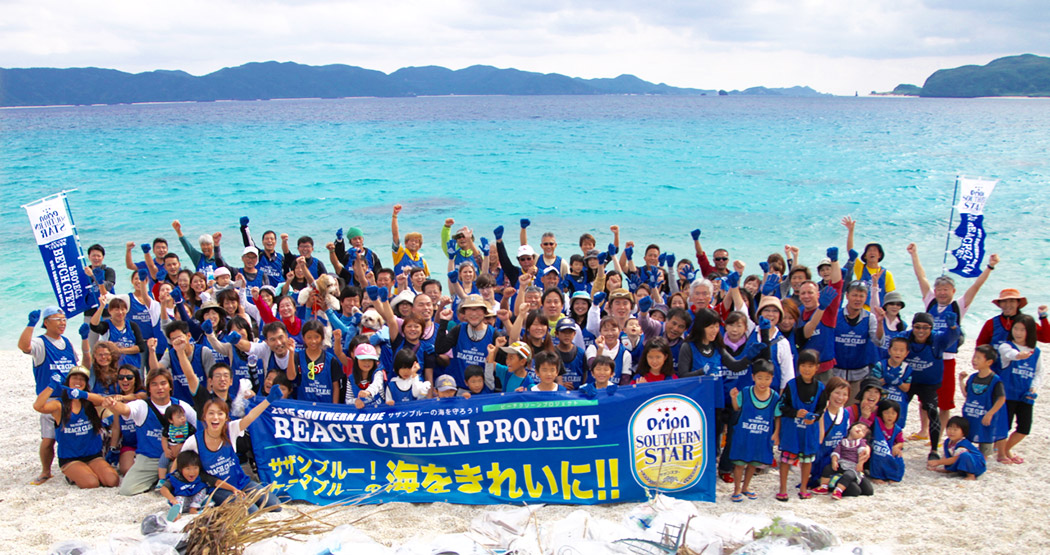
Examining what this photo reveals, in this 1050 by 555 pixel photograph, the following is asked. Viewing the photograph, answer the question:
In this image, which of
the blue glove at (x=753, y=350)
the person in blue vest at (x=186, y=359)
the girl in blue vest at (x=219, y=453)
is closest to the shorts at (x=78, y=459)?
the person in blue vest at (x=186, y=359)

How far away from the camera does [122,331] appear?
7.70 meters

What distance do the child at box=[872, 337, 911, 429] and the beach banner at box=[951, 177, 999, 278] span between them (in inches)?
127

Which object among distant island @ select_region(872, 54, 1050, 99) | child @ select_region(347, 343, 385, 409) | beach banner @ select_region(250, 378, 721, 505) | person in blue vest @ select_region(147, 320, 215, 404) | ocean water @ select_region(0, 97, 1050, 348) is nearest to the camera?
beach banner @ select_region(250, 378, 721, 505)

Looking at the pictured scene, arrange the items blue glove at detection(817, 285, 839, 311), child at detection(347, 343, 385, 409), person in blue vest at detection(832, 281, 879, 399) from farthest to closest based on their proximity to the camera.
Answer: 1. blue glove at detection(817, 285, 839, 311)
2. person in blue vest at detection(832, 281, 879, 399)
3. child at detection(347, 343, 385, 409)

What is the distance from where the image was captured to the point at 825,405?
6.16m

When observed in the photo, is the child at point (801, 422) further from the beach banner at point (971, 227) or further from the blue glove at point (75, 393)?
the blue glove at point (75, 393)

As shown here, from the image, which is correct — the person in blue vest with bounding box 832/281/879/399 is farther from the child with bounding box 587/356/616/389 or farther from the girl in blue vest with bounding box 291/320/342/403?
A: the girl in blue vest with bounding box 291/320/342/403

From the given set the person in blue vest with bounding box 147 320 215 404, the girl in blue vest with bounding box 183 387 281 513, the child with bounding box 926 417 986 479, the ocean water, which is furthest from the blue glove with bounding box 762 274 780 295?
the ocean water

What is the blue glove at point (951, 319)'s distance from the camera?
711 centimetres

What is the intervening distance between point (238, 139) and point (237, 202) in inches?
1366

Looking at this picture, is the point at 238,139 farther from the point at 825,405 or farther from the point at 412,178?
the point at 825,405

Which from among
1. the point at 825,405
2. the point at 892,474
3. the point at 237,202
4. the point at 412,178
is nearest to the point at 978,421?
the point at 892,474

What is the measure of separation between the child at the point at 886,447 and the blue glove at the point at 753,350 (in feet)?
3.89

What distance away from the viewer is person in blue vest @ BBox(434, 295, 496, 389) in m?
6.94
